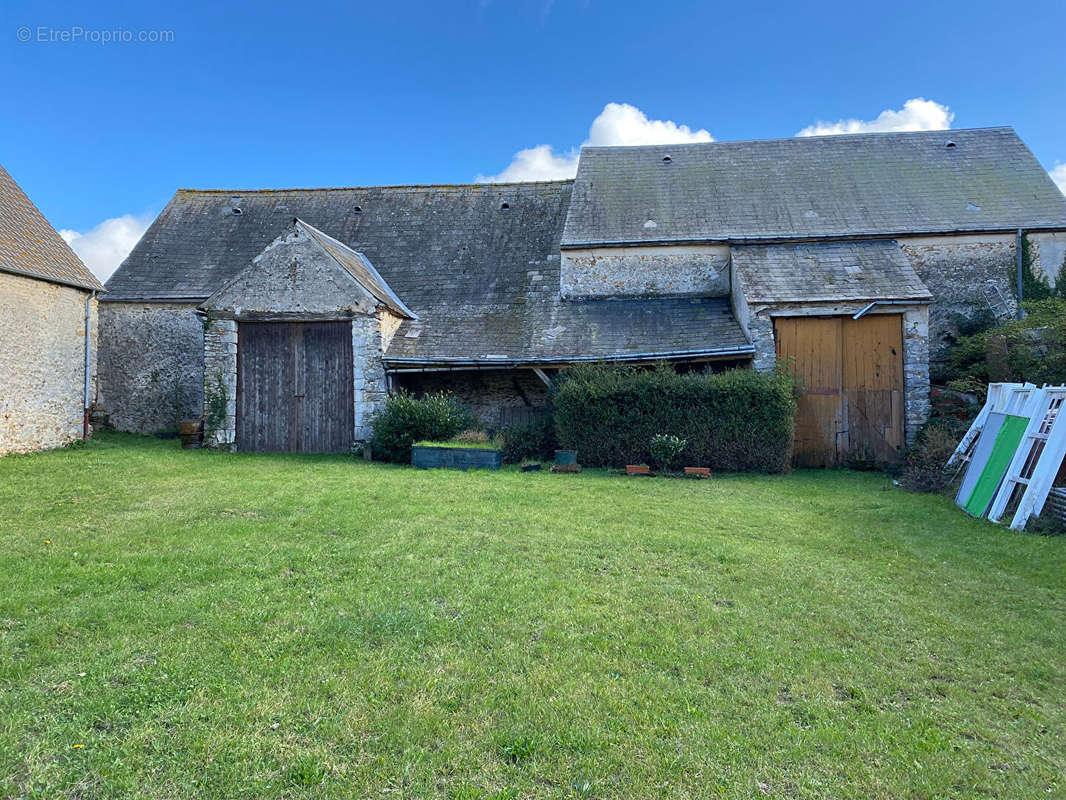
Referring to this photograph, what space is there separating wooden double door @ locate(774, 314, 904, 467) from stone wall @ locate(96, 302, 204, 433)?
13647 millimetres

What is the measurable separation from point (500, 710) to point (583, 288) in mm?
12471

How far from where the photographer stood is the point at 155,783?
2.26 metres

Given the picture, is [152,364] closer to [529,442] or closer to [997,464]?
[529,442]

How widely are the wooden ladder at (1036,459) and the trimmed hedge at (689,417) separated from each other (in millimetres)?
3682

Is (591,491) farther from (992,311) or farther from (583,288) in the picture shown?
(992,311)

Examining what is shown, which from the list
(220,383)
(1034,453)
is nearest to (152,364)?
(220,383)

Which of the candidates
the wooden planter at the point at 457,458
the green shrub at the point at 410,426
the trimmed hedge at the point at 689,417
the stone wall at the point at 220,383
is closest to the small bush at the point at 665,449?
the trimmed hedge at the point at 689,417

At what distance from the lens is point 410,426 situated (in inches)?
441

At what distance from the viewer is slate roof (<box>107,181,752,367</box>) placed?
12.7m

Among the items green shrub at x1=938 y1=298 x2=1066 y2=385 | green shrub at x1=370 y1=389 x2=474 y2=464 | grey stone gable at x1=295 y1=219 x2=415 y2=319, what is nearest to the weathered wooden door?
grey stone gable at x1=295 y1=219 x2=415 y2=319

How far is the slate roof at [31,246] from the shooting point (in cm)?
1134

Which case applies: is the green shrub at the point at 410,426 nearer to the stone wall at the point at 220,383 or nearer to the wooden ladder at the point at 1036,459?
the stone wall at the point at 220,383

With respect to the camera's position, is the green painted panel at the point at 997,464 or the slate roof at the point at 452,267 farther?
the slate roof at the point at 452,267

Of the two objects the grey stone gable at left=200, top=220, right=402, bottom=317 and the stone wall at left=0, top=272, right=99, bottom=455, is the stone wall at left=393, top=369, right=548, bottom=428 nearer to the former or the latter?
the grey stone gable at left=200, top=220, right=402, bottom=317
